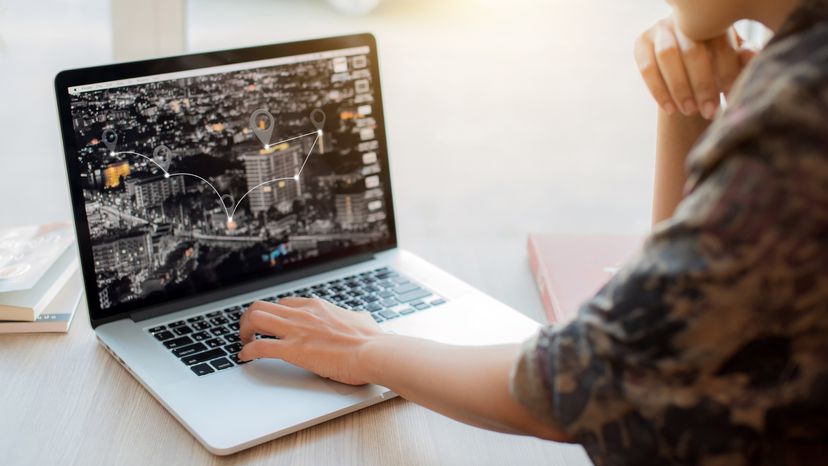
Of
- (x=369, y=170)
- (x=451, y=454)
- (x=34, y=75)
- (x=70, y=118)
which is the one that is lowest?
(x=451, y=454)

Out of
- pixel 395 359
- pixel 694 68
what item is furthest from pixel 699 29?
pixel 395 359

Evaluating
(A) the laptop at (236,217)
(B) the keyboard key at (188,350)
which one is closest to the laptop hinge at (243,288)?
(A) the laptop at (236,217)

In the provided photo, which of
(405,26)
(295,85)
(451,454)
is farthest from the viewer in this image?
(405,26)

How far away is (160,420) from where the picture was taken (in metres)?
0.83

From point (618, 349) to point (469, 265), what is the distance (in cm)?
67

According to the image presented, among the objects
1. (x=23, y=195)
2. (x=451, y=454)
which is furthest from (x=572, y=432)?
(x=23, y=195)

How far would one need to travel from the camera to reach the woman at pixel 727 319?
48cm

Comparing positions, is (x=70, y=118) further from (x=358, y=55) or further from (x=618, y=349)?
(x=618, y=349)

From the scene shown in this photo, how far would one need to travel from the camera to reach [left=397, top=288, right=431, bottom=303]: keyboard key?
107 cm

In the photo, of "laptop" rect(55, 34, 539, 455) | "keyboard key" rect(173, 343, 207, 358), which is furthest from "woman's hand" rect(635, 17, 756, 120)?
"keyboard key" rect(173, 343, 207, 358)

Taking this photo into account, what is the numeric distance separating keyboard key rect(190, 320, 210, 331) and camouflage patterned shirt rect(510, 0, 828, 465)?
54 cm

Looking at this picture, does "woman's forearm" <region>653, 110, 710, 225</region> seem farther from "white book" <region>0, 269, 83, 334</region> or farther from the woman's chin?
"white book" <region>0, 269, 83, 334</region>

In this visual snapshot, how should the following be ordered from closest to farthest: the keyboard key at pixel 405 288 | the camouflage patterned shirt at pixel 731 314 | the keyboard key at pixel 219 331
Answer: the camouflage patterned shirt at pixel 731 314 → the keyboard key at pixel 219 331 → the keyboard key at pixel 405 288

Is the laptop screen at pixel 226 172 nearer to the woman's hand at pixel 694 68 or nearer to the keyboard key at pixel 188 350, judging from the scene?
the keyboard key at pixel 188 350
